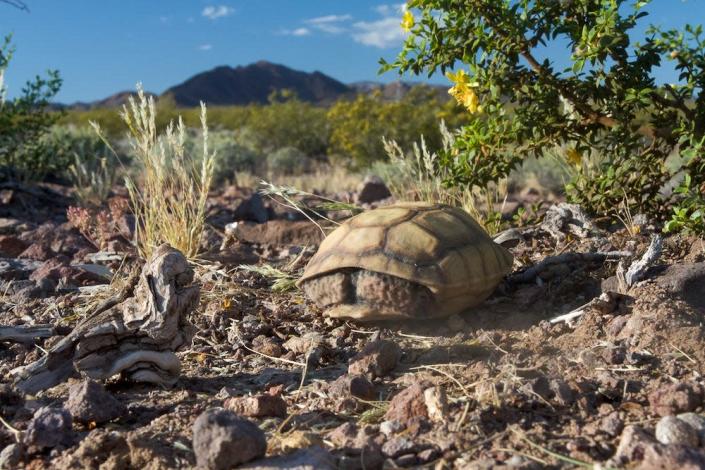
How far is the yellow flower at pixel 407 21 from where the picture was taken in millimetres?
4590

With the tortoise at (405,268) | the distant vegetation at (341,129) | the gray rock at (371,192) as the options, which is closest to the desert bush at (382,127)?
the distant vegetation at (341,129)

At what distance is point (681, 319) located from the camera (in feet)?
10.6

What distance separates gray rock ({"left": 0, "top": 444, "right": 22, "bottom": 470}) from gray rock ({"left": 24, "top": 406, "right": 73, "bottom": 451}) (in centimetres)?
4

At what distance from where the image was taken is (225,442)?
2207 millimetres

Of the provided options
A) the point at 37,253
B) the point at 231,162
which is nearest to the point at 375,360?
the point at 37,253

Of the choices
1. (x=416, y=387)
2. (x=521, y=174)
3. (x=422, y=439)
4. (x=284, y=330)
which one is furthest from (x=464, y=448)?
(x=521, y=174)

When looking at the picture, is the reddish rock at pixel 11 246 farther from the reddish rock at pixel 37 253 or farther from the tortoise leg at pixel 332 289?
the tortoise leg at pixel 332 289

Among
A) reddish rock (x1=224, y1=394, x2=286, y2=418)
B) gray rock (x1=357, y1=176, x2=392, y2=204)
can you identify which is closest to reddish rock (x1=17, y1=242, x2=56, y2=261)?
reddish rock (x1=224, y1=394, x2=286, y2=418)

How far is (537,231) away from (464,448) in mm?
2980

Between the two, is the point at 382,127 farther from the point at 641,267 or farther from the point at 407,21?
the point at 641,267

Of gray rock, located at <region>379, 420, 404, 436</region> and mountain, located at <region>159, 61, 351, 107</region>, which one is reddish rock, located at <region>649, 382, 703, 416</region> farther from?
mountain, located at <region>159, 61, 351, 107</region>

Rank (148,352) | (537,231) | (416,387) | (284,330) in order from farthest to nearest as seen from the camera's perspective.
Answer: (537,231)
(284,330)
(148,352)
(416,387)

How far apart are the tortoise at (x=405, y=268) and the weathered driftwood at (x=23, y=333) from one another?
136cm

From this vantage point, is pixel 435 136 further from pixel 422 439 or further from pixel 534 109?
pixel 422 439
